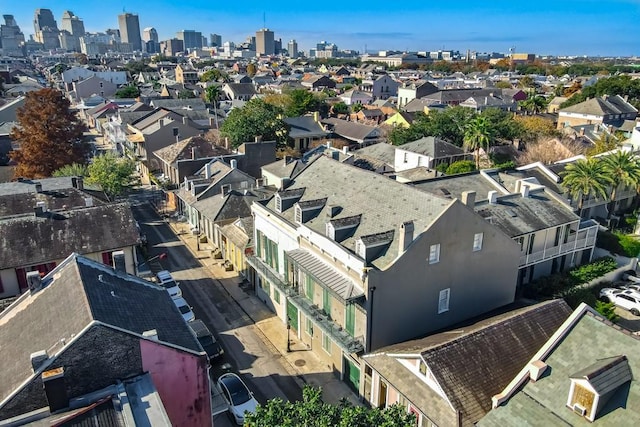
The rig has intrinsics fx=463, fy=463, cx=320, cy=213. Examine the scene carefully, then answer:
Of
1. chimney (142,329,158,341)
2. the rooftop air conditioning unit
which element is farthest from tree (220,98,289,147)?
the rooftop air conditioning unit

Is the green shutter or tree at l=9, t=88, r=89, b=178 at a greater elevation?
tree at l=9, t=88, r=89, b=178

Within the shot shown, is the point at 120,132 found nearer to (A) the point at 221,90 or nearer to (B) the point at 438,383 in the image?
(A) the point at 221,90

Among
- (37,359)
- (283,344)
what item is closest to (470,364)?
(283,344)

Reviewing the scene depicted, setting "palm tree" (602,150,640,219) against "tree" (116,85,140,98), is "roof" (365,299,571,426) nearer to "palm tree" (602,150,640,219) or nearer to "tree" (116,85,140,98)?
"palm tree" (602,150,640,219)

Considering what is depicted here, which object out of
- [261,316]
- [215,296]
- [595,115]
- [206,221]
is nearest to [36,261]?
[215,296]

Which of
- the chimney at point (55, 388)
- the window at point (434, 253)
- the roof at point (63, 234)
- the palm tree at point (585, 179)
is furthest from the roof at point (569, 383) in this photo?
the palm tree at point (585, 179)

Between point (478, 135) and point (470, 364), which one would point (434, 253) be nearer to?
point (470, 364)
